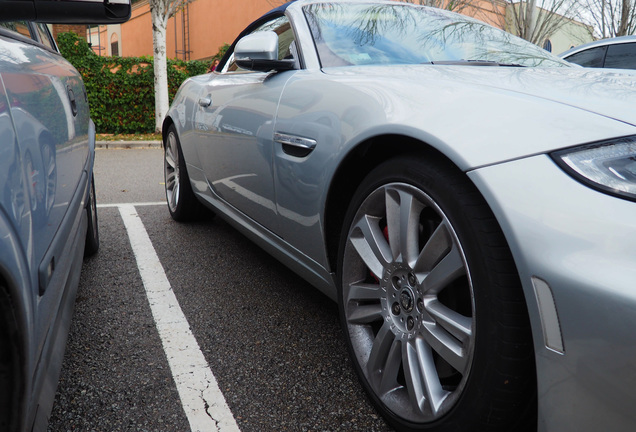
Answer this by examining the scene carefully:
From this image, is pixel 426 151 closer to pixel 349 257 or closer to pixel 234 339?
pixel 349 257

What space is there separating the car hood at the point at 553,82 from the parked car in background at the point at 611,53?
442 centimetres

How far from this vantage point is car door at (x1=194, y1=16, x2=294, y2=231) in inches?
95.2

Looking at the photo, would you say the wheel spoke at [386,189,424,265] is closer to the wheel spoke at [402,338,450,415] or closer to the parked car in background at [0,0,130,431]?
the wheel spoke at [402,338,450,415]

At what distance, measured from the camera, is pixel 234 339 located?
7.77 feet

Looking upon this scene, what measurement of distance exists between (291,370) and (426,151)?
101 cm

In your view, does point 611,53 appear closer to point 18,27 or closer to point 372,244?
point 372,244

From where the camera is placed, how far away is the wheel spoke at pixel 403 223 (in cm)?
158

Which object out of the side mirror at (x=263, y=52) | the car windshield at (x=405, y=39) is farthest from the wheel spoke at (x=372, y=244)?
the side mirror at (x=263, y=52)

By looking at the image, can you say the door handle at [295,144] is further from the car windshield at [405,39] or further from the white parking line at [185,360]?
the white parking line at [185,360]

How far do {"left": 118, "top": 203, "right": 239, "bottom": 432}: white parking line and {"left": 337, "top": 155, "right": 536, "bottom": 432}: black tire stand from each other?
0.49 metres

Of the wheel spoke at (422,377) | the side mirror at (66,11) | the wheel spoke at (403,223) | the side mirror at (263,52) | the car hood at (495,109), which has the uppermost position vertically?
the side mirror at (66,11)

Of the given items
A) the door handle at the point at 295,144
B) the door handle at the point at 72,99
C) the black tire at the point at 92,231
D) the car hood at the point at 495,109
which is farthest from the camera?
the black tire at the point at 92,231

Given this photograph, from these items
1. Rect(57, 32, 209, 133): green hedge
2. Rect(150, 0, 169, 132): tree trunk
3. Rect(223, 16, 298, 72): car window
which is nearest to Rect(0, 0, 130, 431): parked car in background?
Rect(223, 16, 298, 72): car window

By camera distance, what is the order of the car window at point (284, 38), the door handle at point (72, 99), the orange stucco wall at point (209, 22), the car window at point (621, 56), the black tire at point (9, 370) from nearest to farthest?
the black tire at point (9, 370), the door handle at point (72, 99), the car window at point (284, 38), the car window at point (621, 56), the orange stucco wall at point (209, 22)
